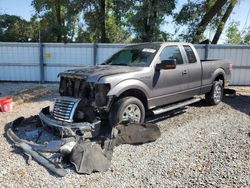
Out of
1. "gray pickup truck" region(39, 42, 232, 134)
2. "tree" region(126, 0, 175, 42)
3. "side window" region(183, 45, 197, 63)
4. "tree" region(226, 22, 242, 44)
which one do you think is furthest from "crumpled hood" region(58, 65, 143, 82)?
"tree" region(226, 22, 242, 44)

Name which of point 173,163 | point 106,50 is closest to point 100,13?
point 106,50

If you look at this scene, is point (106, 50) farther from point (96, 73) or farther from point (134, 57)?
point (96, 73)

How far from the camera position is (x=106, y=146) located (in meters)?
4.49

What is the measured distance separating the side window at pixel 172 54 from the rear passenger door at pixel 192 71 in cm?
23

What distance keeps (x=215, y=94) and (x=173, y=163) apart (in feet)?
14.3

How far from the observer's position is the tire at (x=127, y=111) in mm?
5043

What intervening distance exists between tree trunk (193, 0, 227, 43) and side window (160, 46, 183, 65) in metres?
9.48

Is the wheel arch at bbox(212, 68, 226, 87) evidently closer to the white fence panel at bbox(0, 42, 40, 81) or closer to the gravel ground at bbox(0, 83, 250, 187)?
the gravel ground at bbox(0, 83, 250, 187)

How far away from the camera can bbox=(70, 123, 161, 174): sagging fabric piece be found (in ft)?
12.9

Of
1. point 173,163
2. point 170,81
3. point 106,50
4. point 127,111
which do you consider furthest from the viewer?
point 106,50

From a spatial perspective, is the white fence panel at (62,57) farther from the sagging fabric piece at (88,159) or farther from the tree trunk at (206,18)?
the sagging fabric piece at (88,159)

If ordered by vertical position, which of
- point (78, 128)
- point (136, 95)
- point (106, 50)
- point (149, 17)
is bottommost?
point (78, 128)

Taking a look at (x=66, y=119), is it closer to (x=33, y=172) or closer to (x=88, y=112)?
(x=88, y=112)

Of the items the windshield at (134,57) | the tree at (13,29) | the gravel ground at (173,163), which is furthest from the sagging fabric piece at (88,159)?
the tree at (13,29)
